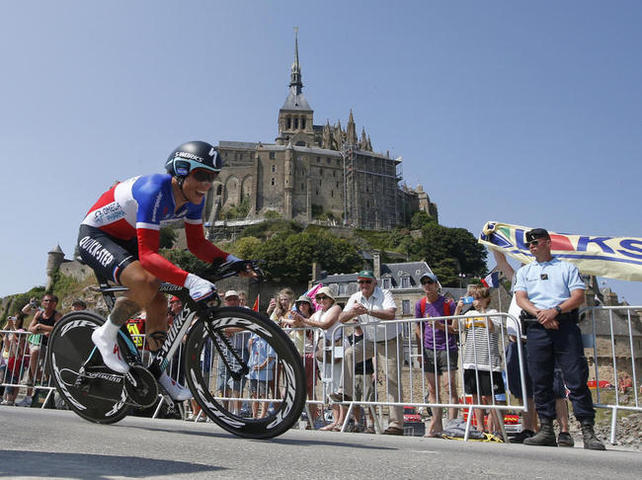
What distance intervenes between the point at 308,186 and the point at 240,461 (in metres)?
98.1

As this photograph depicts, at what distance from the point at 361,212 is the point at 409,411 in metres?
81.7

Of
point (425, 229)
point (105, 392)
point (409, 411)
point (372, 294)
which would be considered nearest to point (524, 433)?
point (372, 294)

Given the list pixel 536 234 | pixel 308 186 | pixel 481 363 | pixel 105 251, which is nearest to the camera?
pixel 105 251

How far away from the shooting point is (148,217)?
13.1 feet

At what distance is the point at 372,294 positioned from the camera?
7449 mm

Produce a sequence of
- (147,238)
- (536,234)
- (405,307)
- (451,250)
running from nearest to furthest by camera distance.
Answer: (147,238) < (536,234) < (405,307) < (451,250)

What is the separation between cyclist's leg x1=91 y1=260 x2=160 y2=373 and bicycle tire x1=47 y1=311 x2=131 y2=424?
212 mm

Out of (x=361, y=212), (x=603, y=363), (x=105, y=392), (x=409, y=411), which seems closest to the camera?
(x=105, y=392)

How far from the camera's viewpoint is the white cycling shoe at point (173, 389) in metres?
4.00

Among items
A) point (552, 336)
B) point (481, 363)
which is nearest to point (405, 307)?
point (481, 363)

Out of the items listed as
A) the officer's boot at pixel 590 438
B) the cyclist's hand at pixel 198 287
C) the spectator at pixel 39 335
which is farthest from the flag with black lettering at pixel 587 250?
the spectator at pixel 39 335

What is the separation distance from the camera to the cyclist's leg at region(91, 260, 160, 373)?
4062 millimetres

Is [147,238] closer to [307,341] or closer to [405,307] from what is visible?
[307,341]

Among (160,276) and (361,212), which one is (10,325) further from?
(361,212)
